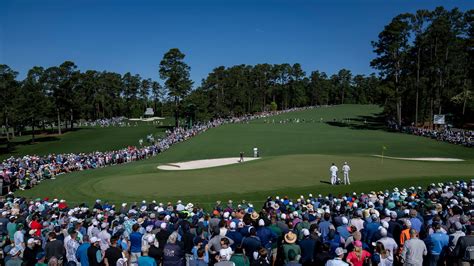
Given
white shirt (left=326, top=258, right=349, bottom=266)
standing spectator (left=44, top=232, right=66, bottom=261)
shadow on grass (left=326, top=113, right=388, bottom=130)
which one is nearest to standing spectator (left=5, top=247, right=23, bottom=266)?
standing spectator (left=44, top=232, right=66, bottom=261)

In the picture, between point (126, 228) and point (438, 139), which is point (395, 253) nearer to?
point (126, 228)

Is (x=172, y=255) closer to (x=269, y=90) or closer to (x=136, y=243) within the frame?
(x=136, y=243)

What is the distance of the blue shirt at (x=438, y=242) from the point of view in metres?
9.78

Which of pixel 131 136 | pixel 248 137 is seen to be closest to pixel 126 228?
pixel 248 137

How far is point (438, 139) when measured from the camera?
5269 centimetres

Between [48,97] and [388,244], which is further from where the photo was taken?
[48,97]

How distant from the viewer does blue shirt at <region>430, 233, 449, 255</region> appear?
32.1ft

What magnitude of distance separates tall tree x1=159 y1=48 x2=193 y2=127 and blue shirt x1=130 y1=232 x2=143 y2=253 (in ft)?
225

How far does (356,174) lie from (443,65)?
49870 millimetres

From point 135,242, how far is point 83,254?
148 cm

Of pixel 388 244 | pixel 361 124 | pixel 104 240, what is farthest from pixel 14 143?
pixel 388 244

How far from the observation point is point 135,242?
11.0 metres

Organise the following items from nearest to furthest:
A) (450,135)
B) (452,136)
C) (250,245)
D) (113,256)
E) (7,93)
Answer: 1. (113,256)
2. (250,245)
3. (452,136)
4. (450,135)
5. (7,93)

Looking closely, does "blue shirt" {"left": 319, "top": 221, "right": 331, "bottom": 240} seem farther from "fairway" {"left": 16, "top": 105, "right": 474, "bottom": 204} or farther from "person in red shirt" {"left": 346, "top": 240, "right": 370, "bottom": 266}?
"fairway" {"left": 16, "top": 105, "right": 474, "bottom": 204}
